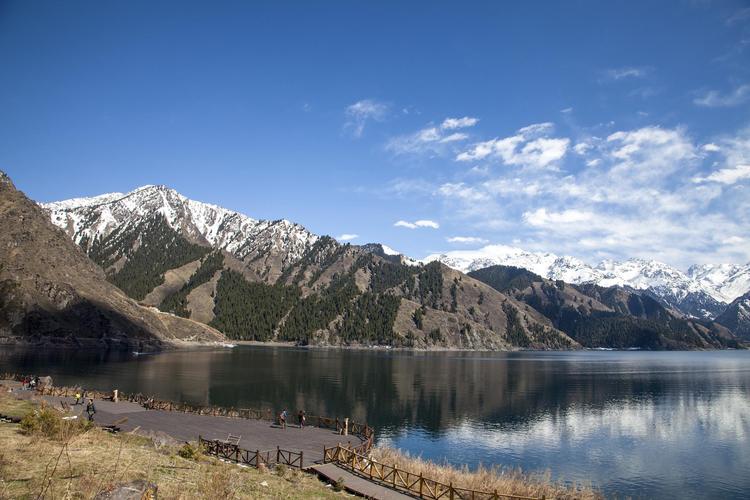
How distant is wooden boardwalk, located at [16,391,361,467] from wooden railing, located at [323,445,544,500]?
8.03 feet

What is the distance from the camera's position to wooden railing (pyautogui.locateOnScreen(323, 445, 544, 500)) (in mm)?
37419

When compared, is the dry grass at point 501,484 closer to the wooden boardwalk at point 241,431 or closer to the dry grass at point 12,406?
the wooden boardwalk at point 241,431

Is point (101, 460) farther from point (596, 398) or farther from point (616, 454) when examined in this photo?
point (596, 398)

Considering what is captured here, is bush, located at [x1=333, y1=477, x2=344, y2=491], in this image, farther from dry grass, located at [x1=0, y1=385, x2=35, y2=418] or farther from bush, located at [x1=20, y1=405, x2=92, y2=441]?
dry grass, located at [x1=0, y1=385, x2=35, y2=418]

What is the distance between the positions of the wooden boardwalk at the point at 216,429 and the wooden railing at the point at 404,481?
2.45 m

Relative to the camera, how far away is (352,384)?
132 m

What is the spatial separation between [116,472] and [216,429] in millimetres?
32997

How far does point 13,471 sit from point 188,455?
46.7 ft

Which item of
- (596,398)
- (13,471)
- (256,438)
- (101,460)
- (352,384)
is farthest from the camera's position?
(352,384)

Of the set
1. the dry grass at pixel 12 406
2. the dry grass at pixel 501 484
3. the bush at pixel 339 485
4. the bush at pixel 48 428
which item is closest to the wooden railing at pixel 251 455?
the bush at pixel 339 485

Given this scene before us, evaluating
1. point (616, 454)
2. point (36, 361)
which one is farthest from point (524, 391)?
point (36, 361)

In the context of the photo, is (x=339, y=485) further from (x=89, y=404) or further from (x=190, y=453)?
(x=89, y=404)

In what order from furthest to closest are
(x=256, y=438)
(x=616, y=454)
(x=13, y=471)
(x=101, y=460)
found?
(x=616, y=454) < (x=256, y=438) < (x=101, y=460) < (x=13, y=471)

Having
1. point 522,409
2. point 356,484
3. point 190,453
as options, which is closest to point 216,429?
point 190,453
